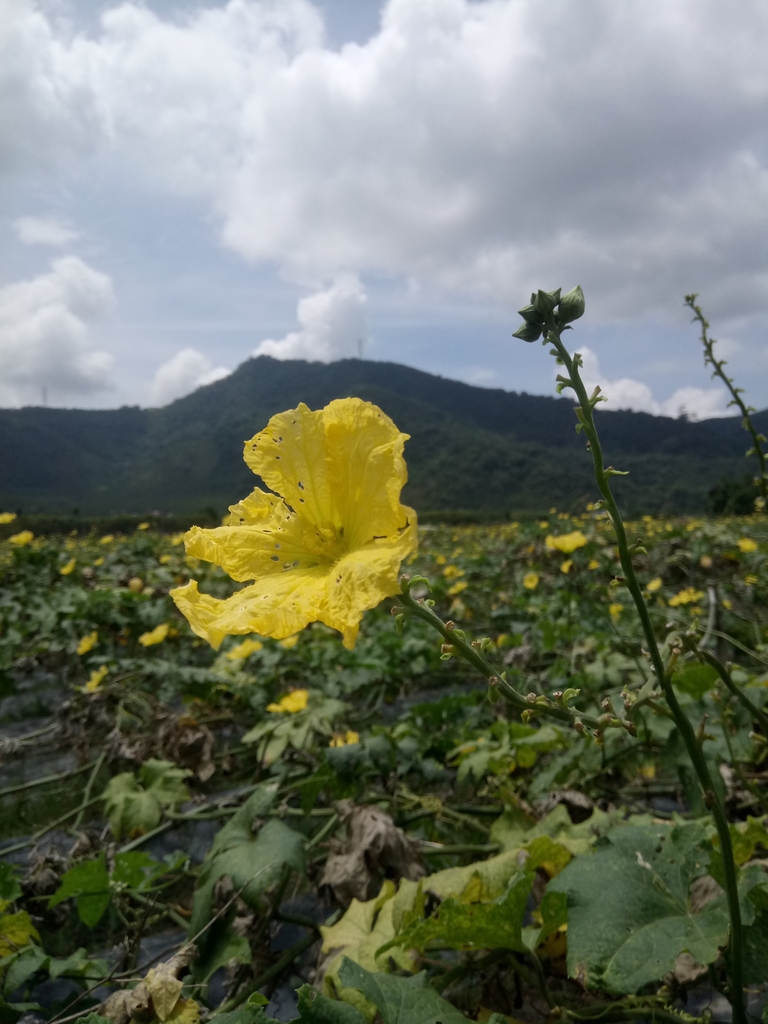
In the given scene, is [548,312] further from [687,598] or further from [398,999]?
[687,598]

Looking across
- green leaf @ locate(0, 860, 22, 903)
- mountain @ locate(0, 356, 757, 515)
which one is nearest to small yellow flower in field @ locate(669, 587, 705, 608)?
green leaf @ locate(0, 860, 22, 903)

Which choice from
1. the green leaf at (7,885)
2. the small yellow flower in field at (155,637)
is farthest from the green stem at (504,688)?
the small yellow flower in field at (155,637)

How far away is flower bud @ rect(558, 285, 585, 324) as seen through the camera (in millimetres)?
940

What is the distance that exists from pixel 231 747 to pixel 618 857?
2.54 metres

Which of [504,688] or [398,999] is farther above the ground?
[504,688]

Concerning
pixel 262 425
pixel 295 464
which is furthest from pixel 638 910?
pixel 262 425

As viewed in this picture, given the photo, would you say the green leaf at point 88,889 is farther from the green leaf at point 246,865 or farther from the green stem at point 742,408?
the green stem at point 742,408

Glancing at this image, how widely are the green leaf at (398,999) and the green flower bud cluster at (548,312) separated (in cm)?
102

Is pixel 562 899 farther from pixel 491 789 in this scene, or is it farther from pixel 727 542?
pixel 727 542

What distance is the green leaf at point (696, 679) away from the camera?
69.0 inches

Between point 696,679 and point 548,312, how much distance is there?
1.30m

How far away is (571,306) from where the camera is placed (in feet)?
3.09

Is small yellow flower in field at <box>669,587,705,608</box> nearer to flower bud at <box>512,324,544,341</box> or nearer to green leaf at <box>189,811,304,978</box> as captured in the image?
green leaf at <box>189,811,304,978</box>

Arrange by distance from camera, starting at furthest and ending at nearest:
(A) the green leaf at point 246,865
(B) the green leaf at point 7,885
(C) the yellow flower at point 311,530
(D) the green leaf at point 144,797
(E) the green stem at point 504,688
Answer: (D) the green leaf at point 144,797 → (B) the green leaf at point 7,885 → (A) the green leaf at point 246,865 → (C) the yellow flower at point 311,530 → (E) the green stem at point 504,688
